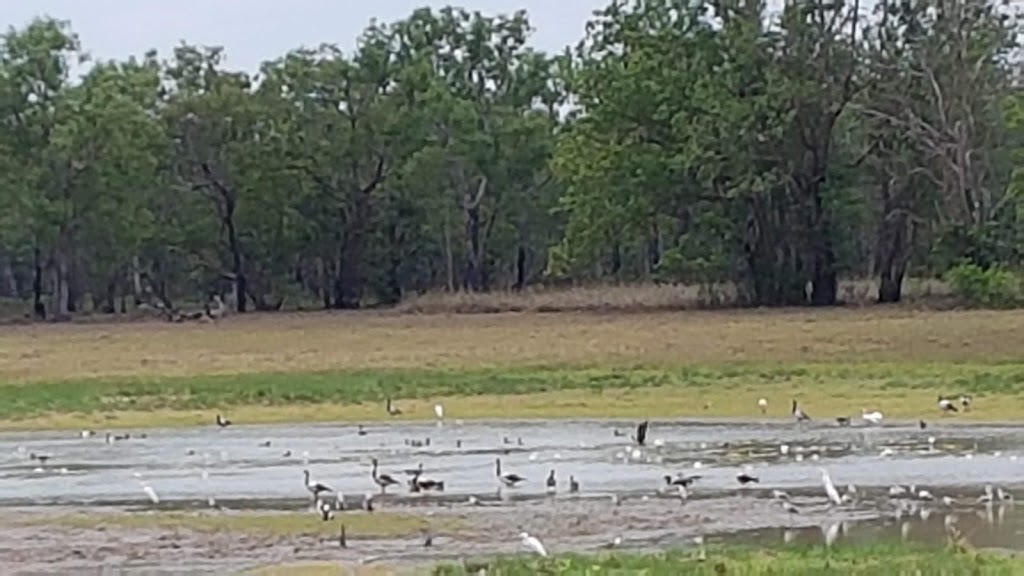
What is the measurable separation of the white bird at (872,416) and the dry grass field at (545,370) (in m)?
0.55

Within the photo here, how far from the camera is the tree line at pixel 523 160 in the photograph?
7150 centimetres

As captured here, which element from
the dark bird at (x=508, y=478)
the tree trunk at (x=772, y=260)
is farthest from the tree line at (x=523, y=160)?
the dark bird at (x=508, y=478)

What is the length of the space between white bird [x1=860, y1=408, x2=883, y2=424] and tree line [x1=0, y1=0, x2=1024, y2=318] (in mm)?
30047

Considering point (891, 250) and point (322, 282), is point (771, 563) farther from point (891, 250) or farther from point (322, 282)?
point (322, 282)

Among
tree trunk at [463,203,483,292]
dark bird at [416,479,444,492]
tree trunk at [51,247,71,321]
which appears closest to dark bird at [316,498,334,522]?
dark bird at [416,479,444,492]

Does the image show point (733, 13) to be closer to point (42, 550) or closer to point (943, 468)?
point (943, 468)

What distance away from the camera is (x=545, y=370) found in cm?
4562

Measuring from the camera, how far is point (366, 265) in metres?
97.2

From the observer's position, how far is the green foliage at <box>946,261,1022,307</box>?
6238 cm

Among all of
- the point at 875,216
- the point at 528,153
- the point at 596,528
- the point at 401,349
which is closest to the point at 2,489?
the point at 596,528

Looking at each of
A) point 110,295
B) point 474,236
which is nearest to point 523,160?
point 474,236

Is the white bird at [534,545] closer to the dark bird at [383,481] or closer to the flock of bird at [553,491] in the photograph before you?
the flock of bird at [553,491]

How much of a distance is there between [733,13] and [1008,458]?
4720cm

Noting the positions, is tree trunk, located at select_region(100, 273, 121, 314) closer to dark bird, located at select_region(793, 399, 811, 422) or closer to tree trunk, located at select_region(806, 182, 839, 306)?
tree trunk, located at select_region(806, 182, 839, 306)
